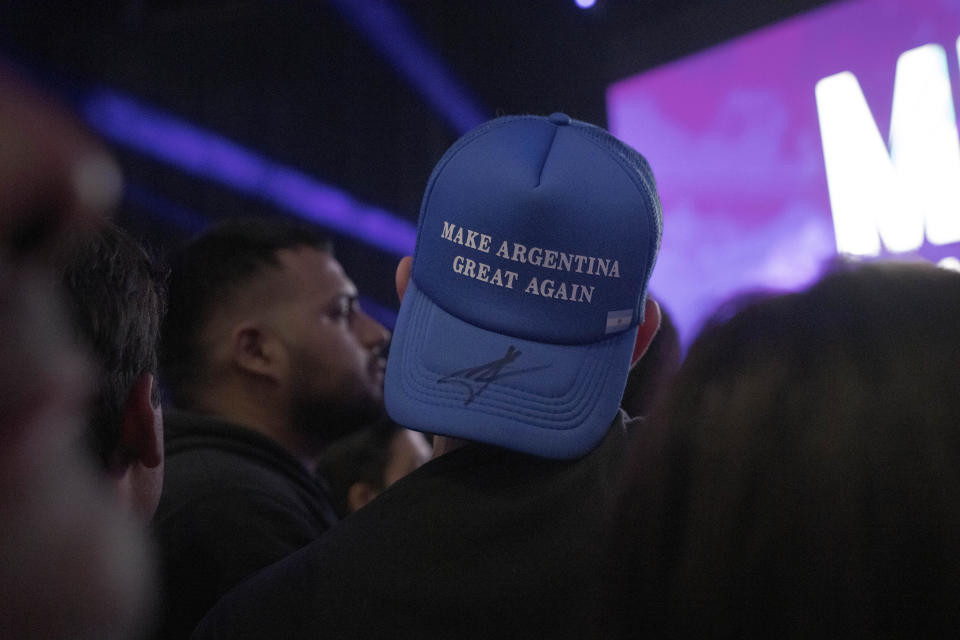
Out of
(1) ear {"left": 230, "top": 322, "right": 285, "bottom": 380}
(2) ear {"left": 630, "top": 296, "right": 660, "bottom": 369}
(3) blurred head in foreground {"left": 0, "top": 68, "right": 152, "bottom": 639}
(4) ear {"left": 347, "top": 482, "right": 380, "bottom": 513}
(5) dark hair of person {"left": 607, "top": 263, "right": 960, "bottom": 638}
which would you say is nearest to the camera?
(3) blurred head in foreground {"left": 0, "top": 68, "right": 152, "bottom": 639}

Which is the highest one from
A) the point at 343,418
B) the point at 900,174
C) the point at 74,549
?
the point at 900,174

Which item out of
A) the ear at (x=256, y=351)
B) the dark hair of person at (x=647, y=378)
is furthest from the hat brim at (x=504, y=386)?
the ear at (x=256, y=351)

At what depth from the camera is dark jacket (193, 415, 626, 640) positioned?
2.46 ft

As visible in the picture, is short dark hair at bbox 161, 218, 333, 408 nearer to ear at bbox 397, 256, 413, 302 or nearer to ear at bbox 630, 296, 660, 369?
ear at bbox 397, 256, 413, 302

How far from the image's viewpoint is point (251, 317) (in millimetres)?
1876

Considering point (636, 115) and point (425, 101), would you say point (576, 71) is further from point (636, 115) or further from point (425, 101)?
point (425, 101)

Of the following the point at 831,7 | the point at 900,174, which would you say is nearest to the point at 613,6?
the point at 831,7

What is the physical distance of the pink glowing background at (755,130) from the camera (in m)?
2.77

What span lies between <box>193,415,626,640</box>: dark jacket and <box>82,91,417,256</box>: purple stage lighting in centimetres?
397

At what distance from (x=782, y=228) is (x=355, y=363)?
1779mm

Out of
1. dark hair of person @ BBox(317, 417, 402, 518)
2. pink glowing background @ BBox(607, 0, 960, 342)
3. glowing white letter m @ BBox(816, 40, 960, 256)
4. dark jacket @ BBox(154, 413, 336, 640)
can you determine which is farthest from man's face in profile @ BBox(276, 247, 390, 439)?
glowing white letter m @ BBox(816, 40, 960, 256)

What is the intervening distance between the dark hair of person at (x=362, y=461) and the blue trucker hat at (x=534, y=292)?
166 centimetres

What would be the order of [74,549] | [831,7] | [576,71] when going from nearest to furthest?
[74,549]
[831,7]
[576,71]

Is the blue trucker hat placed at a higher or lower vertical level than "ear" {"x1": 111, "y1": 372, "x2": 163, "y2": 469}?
higher
